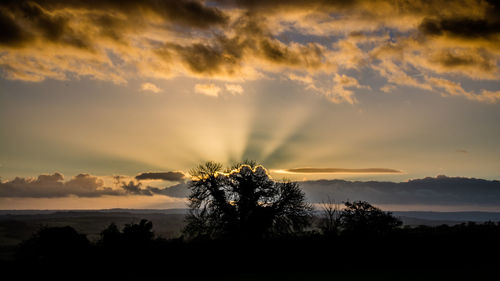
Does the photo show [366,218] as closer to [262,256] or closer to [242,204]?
[242,204]

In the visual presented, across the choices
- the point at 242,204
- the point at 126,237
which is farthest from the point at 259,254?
the point at 242,204

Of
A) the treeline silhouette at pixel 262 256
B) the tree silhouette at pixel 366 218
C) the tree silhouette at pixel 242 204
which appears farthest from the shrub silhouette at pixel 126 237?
the tree silhouette at pixel 366 218

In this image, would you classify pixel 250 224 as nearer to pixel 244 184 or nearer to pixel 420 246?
pixel 244 184

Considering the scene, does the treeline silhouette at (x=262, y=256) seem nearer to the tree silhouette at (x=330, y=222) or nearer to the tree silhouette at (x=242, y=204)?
the tree silhouette at (x=330, y=222)

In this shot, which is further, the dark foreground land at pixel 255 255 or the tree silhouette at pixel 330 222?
the tree silhouette at pixel 330 222

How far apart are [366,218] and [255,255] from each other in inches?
731

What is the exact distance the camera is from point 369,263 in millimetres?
29562

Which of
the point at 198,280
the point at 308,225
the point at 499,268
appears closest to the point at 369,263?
the point at 499,268

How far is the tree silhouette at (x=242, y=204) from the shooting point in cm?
4422

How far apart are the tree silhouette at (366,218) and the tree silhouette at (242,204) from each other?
14.4 ft

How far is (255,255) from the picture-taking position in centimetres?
2967

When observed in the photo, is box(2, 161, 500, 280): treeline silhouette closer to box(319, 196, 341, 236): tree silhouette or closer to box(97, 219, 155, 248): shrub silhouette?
box(97, 219, 155, 248): shrub silhouette

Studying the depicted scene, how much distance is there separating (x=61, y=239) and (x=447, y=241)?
1102 inches

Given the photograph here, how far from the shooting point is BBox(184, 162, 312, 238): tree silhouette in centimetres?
4422
